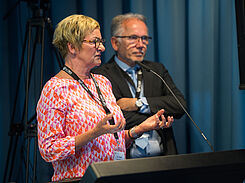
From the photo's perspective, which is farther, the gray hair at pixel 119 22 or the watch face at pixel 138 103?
the gray hair at pixel 119 22

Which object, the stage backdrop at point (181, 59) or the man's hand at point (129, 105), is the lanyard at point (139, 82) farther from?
the stage backdrop at point (181, 59)

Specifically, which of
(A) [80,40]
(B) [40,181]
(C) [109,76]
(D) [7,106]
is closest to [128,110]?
(C) [109,76]

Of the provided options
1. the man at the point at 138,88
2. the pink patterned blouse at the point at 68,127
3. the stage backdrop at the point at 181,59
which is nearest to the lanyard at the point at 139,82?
the man at the point at 138,88

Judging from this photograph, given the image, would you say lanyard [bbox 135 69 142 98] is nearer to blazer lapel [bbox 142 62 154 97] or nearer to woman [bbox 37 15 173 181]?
blazer lapel [bbox 142 62 154 97]

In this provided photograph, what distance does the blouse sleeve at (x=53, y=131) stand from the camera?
1.43 metres

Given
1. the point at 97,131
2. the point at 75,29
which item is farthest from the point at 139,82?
the point at 97,131

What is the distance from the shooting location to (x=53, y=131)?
1.43 metres

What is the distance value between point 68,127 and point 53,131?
0.26 ft

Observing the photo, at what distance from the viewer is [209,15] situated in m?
2.76

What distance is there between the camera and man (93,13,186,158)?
2160 millimetres

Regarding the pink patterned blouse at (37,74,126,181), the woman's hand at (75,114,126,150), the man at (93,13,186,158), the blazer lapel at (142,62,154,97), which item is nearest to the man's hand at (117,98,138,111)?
the man at (93,13,186,158)

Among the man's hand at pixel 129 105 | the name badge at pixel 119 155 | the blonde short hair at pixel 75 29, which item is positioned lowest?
the name badge at pixel 119 155

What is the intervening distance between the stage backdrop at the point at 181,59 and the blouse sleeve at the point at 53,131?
1.29m

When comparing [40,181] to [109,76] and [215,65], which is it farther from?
[215,65]
